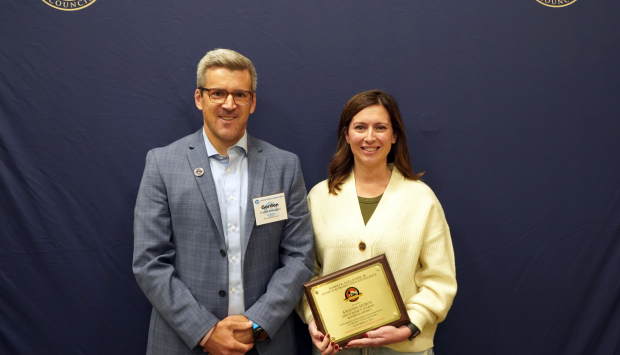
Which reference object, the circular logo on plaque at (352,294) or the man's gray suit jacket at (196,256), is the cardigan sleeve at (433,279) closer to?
the circular logo on plaque at (352,294)

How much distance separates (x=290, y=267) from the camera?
1873 mm

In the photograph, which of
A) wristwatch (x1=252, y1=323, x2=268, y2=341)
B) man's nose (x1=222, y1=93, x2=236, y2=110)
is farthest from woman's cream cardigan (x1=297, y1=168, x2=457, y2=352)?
man's nose (x1=222, y1=93, x2=236, y2=110)

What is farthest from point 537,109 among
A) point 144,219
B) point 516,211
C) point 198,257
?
point 144,219

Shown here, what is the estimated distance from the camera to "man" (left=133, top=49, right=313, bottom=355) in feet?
5.74

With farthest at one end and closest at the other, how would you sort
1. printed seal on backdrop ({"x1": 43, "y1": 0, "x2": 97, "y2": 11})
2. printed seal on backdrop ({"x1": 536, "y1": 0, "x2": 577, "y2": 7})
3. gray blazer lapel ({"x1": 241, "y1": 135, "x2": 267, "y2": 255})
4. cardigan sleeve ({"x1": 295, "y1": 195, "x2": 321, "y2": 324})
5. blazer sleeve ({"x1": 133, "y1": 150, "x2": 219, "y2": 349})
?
1. printed seal on backdrop ({"x1": 536, "y1": 0, "x2": 577, "y2": 7})
2. printed seal on backdrop ({"x1": 43, "y1": 0, "x2": 97, "y2": 11})
3. cardigan sleeve ({"x1": 295, "y1": 195, "x2": 321, "y2": 324})
4. gray blazer lapel ({"x1": 241, "y1": 135, "x2": 267, "y2": 255})
5. blazer sleeve ({"x1": 133, "y1": 150, "x2": 219, "y2": 349})

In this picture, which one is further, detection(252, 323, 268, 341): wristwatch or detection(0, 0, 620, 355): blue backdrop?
detection(0, 0, 620, 355): blue backdrop

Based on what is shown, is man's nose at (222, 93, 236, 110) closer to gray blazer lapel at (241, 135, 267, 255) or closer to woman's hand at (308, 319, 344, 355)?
gray blazer lapel at (241, 135, 267, 255)

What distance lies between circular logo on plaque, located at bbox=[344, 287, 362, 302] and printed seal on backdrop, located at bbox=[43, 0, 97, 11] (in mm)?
1875

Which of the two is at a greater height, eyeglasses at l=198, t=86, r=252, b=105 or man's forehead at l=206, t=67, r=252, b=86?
man's forehead at l=206, t=67, r=252, b=86

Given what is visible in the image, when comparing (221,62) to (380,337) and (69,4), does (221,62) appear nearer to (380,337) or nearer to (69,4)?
(69,4)

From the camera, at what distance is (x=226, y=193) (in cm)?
186

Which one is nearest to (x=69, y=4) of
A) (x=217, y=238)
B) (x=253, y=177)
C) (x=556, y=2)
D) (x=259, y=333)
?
(x=253, y=177)

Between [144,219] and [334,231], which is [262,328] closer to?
[334,231]

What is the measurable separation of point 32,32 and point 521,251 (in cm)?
282
